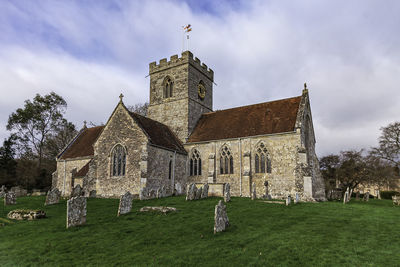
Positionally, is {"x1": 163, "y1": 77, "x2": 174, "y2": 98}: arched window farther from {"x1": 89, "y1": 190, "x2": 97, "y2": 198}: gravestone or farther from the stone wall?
{"x1": 89, "y1": 190, "x2": 97, "y2": 198}: gravestone

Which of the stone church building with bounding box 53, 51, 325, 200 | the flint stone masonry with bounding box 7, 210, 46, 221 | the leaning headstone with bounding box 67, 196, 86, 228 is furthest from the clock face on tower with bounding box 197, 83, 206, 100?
the leaning headstone with bounding box 67, 196, 86, 228

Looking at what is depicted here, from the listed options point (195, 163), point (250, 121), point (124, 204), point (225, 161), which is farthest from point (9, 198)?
point (250, 121)

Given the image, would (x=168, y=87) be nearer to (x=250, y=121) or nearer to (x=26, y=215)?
(x=250, y=121)

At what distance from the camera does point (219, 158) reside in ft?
82.9

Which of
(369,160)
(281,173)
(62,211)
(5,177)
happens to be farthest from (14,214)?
(369,160)

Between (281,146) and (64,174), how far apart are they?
24001 mm

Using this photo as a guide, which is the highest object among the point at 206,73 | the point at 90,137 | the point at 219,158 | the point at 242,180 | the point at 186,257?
the point at 206,73

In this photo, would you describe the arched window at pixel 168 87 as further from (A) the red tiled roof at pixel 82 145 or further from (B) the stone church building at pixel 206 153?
(A) the red tiled roof at pixel 82 145

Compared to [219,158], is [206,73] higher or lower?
higher

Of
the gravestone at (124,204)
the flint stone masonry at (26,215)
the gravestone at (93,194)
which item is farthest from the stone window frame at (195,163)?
the flint stone masonry at (26,215)

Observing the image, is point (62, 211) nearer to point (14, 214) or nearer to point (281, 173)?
point (14, 214)

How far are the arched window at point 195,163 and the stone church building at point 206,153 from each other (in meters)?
0.10

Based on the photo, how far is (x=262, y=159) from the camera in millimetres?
23281

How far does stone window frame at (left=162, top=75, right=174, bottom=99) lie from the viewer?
31.8 m
